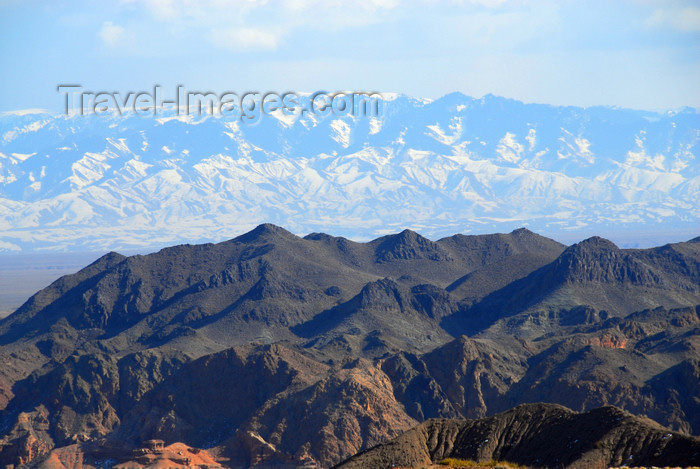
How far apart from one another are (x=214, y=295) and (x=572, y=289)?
167ft

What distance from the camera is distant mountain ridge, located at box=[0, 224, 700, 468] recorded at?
95.9m

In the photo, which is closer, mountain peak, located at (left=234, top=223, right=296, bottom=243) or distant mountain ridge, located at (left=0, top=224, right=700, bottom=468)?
distant mountain ridge, located at (left=0, top=224, right=700, bottom=468)

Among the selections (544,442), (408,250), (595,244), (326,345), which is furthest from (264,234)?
(544,442)

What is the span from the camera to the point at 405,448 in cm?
4756

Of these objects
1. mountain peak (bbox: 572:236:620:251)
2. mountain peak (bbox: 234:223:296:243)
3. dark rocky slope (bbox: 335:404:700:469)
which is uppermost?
dark rocky slope (bbox: 335:404:700:469)

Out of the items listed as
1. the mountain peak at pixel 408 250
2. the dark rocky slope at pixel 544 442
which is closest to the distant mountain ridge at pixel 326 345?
the mountain peak at pixel 408 250

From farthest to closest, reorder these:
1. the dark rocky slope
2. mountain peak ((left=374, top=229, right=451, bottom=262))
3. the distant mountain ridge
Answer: mountain peak ((left=374, top=229, right=451, bottom=262)) < the distant mountain ridge < the dark rocky slope

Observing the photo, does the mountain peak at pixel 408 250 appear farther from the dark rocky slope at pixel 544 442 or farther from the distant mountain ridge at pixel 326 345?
the dark rocky slope at pixel 544 442

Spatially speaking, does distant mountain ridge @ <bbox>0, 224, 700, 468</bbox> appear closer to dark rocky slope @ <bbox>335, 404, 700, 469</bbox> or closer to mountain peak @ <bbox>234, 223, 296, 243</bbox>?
mountain peak @ <bbox>234, 223, 296, 243</bbox>

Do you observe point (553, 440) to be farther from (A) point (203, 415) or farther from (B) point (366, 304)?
(B) point (366, 304)

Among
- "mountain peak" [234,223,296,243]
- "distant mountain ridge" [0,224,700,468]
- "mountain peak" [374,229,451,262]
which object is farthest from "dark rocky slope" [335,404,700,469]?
"mountain peak" [374,229,451,262]

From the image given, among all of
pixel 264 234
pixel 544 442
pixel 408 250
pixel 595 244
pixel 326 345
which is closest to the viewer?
pixel 544 442

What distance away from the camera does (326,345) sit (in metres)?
131

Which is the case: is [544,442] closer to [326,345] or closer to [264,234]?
[326,345]
